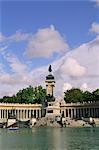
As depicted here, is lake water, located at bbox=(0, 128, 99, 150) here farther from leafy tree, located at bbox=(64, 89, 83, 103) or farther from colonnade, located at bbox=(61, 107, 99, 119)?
leafy tree, located at bbox=(64, 89, 83, 103)

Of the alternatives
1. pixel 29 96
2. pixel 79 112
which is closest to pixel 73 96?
pixel 79 112

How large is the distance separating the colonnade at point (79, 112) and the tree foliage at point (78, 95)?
6.51 meters

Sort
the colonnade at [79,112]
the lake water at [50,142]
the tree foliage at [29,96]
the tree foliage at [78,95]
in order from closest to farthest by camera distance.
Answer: the lake water at [50,142] → the colonnade at [79,112] → the tree foliage at [78,95] → the tree foliage at [29,96]

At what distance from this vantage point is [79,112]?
108m

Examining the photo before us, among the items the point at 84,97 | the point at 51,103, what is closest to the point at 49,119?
the point at 51,103

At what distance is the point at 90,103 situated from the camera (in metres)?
105

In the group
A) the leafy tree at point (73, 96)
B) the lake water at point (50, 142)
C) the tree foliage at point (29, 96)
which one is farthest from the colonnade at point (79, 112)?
the lake water at point (50, 142)

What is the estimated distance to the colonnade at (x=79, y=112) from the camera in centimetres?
10556

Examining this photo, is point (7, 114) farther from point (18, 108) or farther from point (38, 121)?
point (38, 121)

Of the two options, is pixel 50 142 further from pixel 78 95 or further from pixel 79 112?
pixel 78 95

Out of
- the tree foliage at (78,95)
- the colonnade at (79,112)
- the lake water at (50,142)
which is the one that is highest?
the tree foliage at (78,95)

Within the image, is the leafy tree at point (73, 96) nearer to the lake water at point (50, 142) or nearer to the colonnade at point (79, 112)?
the colonnade at point (79, 112)

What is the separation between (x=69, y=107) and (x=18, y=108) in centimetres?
1342

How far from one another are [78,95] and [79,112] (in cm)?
1140
